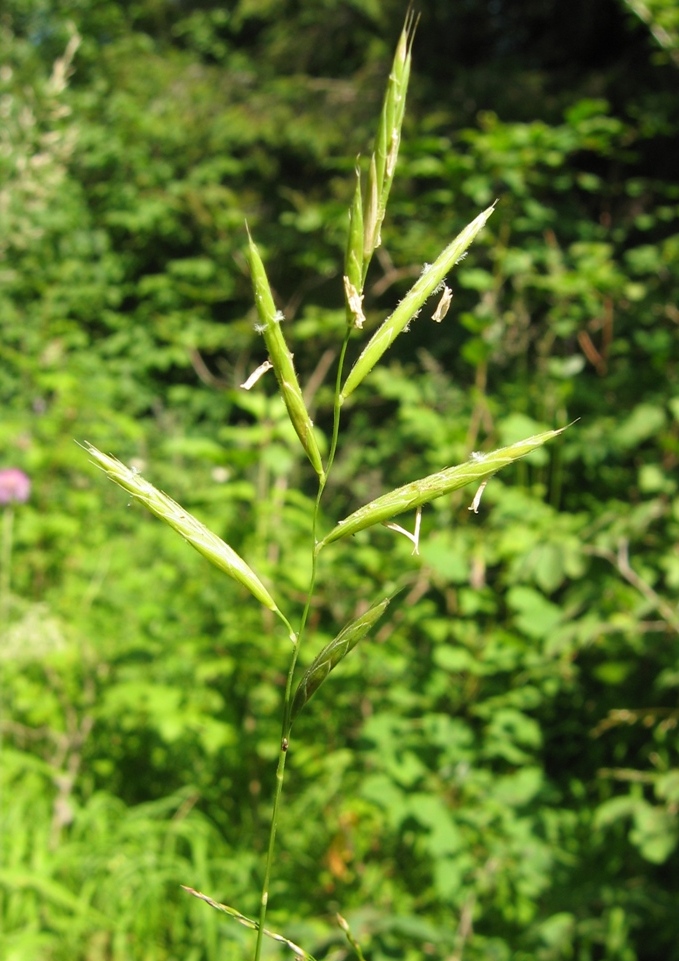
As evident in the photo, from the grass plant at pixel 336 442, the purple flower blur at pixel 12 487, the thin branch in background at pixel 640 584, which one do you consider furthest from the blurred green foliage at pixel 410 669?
the grass plant at pixel 336 442

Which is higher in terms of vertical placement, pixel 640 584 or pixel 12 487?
pixel 640 584

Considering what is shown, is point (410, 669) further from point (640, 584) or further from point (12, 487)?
point (12, 487)

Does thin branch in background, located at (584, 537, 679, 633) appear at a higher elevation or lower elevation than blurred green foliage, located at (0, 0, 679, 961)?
higher

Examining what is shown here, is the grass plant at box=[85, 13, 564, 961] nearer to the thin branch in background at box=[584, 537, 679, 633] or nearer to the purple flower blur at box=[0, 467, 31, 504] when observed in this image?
the thin branch in background at box=[584, 537, 679, 633]

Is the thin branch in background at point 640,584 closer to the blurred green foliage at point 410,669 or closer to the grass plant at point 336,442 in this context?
the blurred green foliage at point 410,669

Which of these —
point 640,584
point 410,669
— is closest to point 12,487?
point 410,669

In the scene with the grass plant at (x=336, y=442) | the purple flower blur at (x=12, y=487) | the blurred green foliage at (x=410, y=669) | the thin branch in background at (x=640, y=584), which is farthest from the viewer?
the purple flower blur at (x=12, y=487)

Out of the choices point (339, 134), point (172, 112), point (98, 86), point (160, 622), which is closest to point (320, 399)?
point (160, 622)

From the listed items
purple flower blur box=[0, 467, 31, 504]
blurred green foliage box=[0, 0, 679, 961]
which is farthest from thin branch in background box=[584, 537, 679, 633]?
purple flower blur box=[0, 467, 31, 504]

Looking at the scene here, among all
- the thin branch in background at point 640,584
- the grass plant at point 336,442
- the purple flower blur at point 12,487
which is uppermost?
the grass plant at point 336,442

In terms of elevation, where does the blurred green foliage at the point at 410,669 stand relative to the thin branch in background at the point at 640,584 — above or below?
below

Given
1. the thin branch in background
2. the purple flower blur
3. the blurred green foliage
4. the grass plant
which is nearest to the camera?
the grass plant

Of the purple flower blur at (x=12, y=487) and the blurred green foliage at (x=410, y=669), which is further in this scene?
the purple flower blur at (x=12, y=487)
